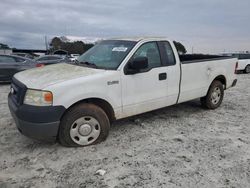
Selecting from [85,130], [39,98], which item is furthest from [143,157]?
[39,98]

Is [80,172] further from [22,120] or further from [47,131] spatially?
[22,120]

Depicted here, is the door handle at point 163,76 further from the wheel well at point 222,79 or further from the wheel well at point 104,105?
the wheel well at point 222,79

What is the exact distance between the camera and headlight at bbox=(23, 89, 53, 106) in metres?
3.75

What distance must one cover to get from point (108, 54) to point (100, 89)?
997 mm

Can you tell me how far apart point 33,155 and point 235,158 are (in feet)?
9.95

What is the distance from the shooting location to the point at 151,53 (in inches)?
200

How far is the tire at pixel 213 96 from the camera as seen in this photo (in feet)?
20.8

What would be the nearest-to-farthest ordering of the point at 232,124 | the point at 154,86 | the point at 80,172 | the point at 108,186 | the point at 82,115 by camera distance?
the point at 108,186 → the point at 80,172 → the point at 82,115 → the point at 154,86 → the point at 232,124

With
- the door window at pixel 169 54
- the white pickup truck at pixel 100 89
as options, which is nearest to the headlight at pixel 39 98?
the white pickup truck at pixel 100 89

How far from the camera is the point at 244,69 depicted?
18.1 metres

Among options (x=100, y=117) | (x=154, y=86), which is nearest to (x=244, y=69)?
(x=154, y=86)

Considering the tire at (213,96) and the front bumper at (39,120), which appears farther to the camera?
the tire at (213,96)

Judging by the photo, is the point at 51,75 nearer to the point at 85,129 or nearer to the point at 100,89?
the point at 100,89

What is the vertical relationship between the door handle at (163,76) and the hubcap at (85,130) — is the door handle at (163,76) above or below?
above
